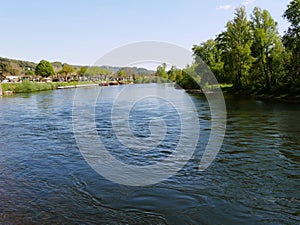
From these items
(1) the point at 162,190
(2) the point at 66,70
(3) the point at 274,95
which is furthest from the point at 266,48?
(2) the point at 66,70

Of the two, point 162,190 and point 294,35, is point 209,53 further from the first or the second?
point 162,190

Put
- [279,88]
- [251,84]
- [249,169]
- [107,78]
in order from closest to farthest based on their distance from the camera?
[249,169]
[279,88]
[251,84]
[107,78]

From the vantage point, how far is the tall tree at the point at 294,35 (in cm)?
4050

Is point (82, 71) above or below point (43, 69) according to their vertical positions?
above

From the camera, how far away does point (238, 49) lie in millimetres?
54281

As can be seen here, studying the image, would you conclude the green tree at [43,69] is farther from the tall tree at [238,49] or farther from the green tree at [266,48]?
the green tree at [266,48]

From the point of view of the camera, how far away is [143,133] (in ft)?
67.3

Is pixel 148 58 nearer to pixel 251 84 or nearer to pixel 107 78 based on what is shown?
pixel 251 84

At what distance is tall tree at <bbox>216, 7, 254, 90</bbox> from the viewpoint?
54.1 m

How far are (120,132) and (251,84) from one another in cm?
4232

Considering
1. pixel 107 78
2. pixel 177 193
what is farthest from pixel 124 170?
pixel 107 78

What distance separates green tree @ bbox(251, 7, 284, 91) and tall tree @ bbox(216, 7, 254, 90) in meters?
1.47

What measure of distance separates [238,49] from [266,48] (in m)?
4.90

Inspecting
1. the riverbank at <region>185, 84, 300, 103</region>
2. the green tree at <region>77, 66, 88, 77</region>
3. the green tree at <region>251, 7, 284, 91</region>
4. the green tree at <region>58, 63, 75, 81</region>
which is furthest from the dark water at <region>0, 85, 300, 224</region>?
the green tree at <region>77, 66, 88, 77</region>
